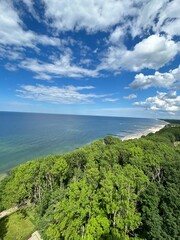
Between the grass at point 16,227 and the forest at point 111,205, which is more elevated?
the forest at point 111,205

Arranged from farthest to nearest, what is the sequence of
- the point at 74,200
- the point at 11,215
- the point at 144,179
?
the point at 11,215 < the point at 144,179 < the point at 74,200

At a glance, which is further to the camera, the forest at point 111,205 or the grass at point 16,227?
the grass at point 16,227

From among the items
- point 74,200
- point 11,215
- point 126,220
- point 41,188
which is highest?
point 74,200

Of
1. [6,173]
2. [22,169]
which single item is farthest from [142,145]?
[6,173]

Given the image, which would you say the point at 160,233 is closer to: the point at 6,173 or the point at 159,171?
the point at 159,171

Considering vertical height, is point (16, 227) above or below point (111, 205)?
below

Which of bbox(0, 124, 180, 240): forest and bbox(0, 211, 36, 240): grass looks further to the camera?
bbox(0, 211, 36, 240): grass

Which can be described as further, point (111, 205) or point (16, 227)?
point (16, 227)

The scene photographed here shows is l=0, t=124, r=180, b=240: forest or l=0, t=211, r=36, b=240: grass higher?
l=0, t=124, r=180, b=240: forest
